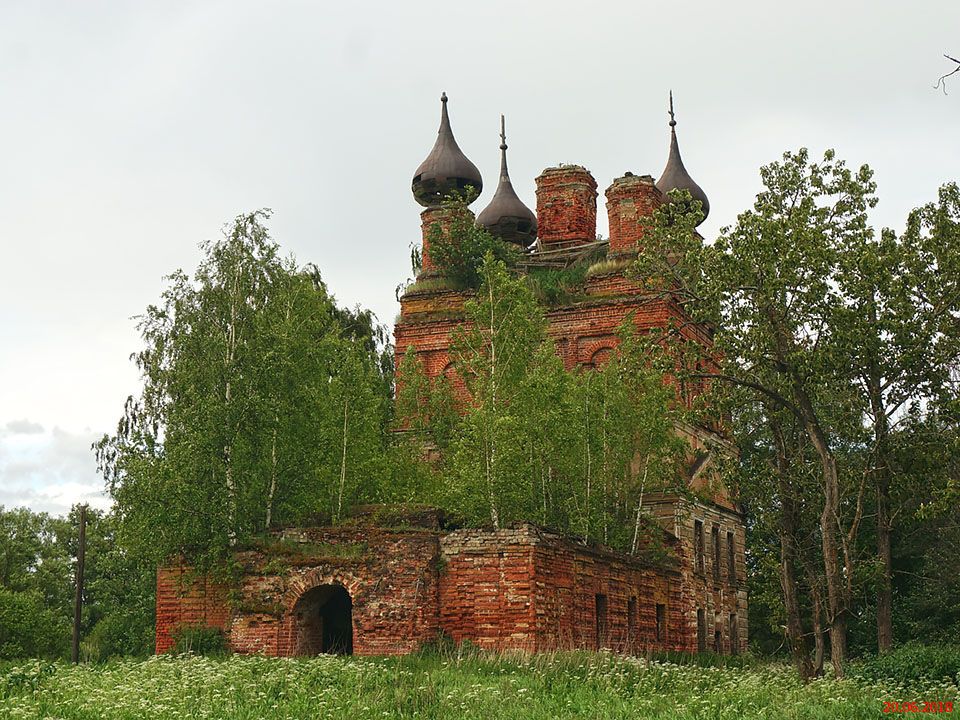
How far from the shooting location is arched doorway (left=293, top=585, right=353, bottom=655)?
2167 centimetres

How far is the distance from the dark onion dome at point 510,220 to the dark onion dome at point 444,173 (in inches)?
87.8

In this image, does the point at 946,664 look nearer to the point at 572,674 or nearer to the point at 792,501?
→ the point at 792,501

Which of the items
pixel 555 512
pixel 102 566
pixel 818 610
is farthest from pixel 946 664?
pixel 102 566

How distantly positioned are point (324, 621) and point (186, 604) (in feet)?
8.30

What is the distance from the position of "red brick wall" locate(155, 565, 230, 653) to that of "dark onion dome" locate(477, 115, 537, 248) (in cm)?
1801

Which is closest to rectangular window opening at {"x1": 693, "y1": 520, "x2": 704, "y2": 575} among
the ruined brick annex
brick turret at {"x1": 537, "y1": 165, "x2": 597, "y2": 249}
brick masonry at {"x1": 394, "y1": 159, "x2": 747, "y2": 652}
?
brick masonry at {"x1": 394, "y1": 159, "x2": 747, "y2": 652}

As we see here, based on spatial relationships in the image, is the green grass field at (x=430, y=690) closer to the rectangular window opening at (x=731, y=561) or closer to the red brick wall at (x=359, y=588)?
the red brick wall at (x=359, y=588)

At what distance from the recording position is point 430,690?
15.9 metres

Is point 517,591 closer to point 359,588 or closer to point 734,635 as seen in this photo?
point 359,588

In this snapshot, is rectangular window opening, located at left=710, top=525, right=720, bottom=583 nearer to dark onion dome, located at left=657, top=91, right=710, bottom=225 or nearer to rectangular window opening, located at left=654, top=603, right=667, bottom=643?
rectangular window opening, located at left=654, top=603, right=667, bottom=643

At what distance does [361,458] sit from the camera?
998 inches

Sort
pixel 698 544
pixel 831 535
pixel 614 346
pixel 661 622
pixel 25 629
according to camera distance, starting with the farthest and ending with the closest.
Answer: pixel 25 629 < pixel 614 346 < pixel 698 544 < pixel 661 622 < pixel 831 535

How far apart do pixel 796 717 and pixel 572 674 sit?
4530 millimetres

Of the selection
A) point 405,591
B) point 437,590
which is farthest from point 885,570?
point 405,591
